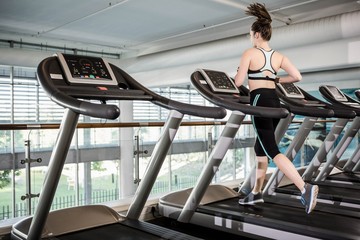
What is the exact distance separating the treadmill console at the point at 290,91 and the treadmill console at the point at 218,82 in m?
0.67

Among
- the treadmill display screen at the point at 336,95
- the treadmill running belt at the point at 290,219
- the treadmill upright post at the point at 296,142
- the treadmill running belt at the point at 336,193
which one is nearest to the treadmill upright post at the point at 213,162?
the treadmill running belt at the point at 290,219

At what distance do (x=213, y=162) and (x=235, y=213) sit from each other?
1.53 feet

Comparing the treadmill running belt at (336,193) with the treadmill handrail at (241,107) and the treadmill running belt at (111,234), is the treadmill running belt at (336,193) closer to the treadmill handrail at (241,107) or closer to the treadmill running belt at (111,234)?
the treadmill handrail at (241,107)

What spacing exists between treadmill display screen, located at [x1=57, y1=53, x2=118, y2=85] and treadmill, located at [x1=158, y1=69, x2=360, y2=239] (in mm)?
776

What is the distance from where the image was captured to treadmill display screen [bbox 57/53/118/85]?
86.7 inches

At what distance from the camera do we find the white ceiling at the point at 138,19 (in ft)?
20.0

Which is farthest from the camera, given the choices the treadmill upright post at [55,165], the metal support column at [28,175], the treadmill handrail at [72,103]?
the metal support column at [28,175]

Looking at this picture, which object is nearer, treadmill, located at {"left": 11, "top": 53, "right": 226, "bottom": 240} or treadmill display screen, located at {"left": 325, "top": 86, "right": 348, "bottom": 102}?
treadmill, located at {"left": 11, "top": 53, "right": 226, "bottom": 240}

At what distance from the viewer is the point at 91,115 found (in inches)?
69.4

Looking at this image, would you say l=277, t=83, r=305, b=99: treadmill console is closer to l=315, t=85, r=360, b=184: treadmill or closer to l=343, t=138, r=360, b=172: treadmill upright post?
l=315, t=85, r=360, b=184: treadmill

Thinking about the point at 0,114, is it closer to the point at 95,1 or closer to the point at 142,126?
the point at 95,1

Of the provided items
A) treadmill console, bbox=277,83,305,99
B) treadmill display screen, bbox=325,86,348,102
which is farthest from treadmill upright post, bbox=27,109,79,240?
treadmill display screen, bbox=325,86,348,102

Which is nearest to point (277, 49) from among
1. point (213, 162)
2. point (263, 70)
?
point (263, 70)

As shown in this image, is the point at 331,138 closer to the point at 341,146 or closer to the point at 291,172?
the point at 341,146
